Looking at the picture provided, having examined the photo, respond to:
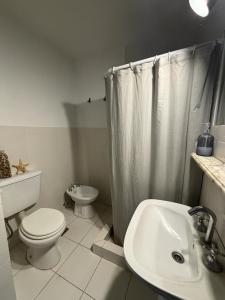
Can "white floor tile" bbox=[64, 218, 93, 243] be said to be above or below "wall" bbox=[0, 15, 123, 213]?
below

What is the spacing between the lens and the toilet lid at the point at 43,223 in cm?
116

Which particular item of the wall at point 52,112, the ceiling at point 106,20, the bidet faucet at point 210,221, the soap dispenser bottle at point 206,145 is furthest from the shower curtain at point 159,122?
the wall at point 52,112

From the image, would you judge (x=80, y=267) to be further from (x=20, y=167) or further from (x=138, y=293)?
(x=20, y=167)

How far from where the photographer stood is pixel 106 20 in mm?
1324

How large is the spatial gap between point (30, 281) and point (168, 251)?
1.23m

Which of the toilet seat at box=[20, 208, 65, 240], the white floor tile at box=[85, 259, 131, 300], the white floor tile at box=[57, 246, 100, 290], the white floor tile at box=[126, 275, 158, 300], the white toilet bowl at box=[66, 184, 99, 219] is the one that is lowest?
the white floor tile at box=[126, 275, 158, 300]

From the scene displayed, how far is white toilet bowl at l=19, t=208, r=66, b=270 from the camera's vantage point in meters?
1.13

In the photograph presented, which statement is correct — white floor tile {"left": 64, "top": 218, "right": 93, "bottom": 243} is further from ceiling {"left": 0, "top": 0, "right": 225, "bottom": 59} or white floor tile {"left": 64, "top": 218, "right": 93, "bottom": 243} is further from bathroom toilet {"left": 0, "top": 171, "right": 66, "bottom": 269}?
ceiling {"left": 0, "top": 0, "right": 225, "bottom": 59}

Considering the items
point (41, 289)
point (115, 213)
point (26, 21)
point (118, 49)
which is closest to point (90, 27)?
point (118, 49)

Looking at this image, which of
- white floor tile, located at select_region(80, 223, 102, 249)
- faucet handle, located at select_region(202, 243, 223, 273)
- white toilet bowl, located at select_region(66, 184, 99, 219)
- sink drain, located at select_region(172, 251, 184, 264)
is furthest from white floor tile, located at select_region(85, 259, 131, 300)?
faucet handle, located at select_region(202, 243, 223, 273)

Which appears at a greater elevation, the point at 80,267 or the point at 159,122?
the point at 159,122

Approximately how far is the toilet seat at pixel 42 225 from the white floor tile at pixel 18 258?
0.40 m

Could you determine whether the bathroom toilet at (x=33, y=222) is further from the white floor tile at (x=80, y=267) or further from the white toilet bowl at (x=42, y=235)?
the white floor tile at (x=80, y=267)

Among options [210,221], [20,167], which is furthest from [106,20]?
[210,221]
